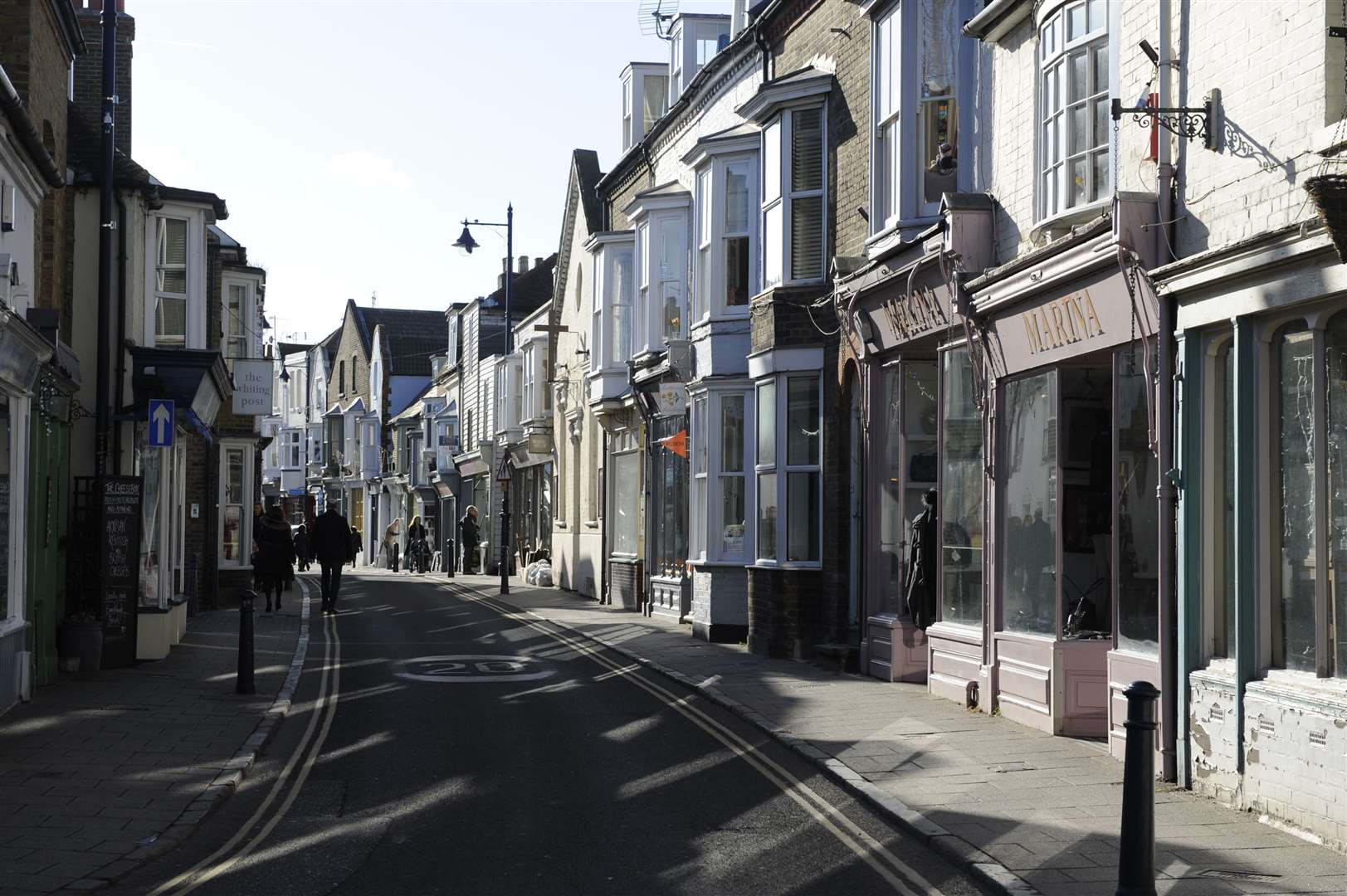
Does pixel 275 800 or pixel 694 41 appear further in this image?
pixel 694 41

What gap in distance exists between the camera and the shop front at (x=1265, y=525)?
29.4ft

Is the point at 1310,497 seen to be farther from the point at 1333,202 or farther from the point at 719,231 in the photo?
the point at 719,231

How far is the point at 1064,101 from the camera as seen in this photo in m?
12.7

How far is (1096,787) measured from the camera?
10.4m

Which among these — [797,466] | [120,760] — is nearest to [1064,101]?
[797,466]

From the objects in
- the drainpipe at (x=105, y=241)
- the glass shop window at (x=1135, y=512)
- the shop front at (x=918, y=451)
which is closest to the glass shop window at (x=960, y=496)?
the shop front at (x=918, y=451)

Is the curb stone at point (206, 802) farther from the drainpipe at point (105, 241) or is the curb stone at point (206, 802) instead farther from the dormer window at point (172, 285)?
the dormer window at point (172, 285)

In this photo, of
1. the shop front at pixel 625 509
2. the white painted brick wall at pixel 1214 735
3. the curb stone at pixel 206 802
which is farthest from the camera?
the shop front at pixel 625 509

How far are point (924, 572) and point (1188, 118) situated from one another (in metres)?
6.64

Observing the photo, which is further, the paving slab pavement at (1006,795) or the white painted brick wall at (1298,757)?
the white painted brick wall at (1298,757)

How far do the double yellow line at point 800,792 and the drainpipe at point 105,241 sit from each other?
650cm

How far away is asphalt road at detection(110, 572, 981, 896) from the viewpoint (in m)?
7.96

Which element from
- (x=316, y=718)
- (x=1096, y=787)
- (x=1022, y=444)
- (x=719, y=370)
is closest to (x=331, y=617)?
(x=719, y=370)

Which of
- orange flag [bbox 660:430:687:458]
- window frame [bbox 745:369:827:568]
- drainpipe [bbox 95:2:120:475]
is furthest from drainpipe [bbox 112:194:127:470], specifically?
orange flag [bbox 660:430:687:458]
